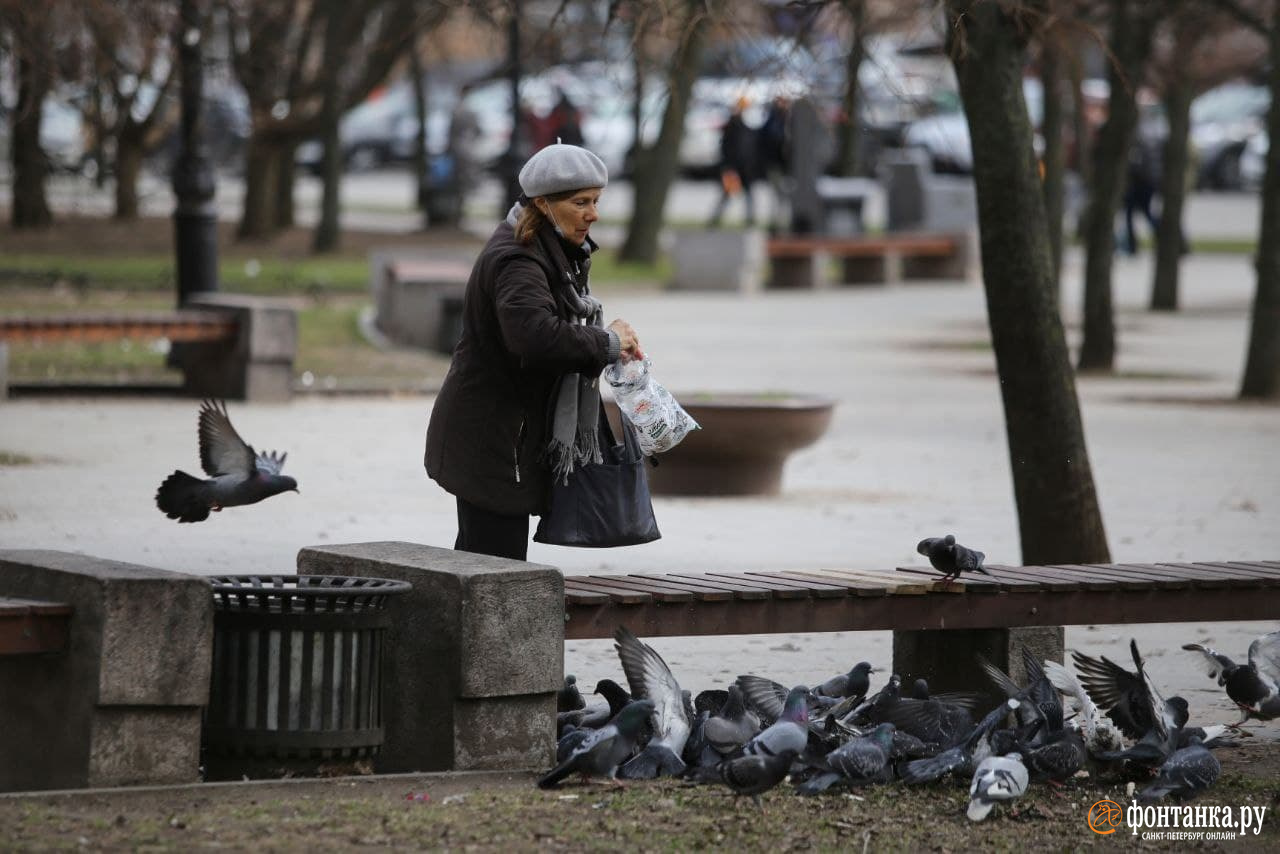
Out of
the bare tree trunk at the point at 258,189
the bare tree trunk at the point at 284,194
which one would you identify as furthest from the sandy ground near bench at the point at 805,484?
the bare tree trunk at the point at 284,194

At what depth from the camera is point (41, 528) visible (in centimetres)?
999

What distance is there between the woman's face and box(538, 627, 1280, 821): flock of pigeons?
1.18m

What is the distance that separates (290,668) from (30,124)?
22.1 metres

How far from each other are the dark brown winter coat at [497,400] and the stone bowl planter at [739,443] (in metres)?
5.26

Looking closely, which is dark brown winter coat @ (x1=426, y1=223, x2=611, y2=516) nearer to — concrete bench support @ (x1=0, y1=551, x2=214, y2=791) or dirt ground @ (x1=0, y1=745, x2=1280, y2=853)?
dirt ground @ (x1=0, y1=745, x2=1280, y2=853)

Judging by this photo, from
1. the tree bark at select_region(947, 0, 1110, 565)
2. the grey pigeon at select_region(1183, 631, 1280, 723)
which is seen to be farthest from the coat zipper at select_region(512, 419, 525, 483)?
the tree bark at select_region(947, 0, 1110, 565)

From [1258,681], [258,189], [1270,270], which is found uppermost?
[258,189]

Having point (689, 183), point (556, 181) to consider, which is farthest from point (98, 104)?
point (689, 183)

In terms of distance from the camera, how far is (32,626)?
551cm

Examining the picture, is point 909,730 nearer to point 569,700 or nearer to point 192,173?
point 569,700

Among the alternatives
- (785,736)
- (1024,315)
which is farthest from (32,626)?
(1024,315)

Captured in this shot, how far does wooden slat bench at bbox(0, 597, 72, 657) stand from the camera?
217 inches

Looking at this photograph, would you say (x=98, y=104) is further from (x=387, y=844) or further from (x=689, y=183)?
(x=689, y=183)

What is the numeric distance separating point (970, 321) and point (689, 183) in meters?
24.4
